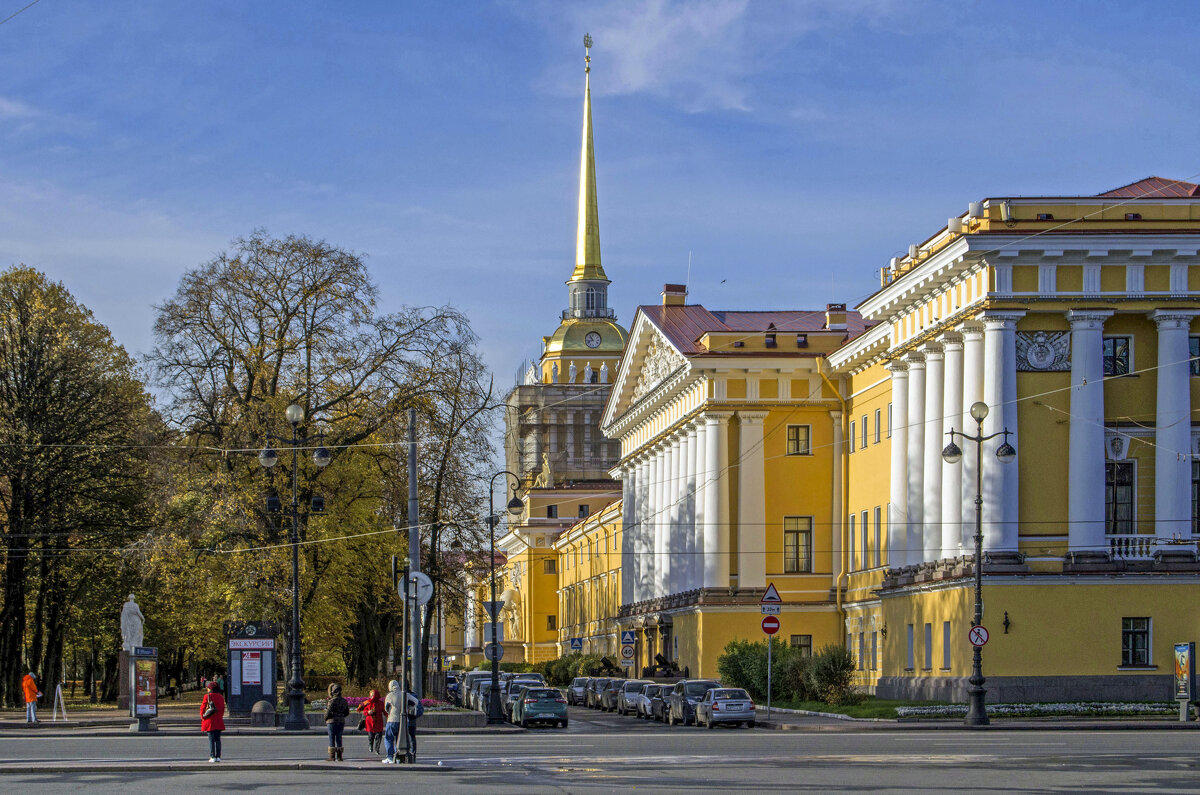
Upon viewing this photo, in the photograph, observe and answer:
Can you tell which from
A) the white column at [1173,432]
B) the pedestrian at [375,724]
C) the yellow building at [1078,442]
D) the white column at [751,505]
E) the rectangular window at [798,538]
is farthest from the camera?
the rectangular window at [798,538]

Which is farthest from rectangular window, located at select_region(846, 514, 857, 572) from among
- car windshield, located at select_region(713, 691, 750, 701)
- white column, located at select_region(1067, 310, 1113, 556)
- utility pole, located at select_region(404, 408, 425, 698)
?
utility pole, located at select_region(404, 408, 425, 698)

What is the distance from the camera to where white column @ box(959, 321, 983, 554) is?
4678 cm

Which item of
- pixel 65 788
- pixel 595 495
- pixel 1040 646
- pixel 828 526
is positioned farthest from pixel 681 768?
pixel 595 495

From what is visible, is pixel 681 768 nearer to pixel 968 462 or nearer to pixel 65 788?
pixel 65 788

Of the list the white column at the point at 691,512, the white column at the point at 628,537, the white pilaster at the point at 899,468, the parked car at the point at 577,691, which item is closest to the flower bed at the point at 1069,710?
the white pilaster at the point at 899,468

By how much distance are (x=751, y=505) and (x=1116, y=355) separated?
23.0 m

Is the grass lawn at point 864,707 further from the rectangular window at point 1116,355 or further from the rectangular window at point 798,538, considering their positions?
the rectangular window at point 798,538

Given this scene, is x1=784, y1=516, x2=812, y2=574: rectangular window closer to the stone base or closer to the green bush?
the green bush

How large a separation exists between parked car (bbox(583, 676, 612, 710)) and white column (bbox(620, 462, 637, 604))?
18942mm

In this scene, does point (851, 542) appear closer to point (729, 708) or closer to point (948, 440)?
point (948, 440)

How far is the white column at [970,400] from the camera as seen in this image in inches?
1842

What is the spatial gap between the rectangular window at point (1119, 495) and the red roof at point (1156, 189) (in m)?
8.04

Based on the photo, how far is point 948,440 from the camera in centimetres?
4944

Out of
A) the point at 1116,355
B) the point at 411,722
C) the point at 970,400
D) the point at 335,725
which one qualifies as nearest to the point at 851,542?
the point at 970,400
